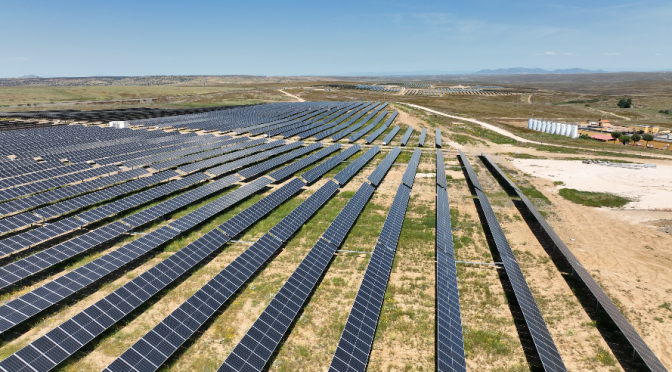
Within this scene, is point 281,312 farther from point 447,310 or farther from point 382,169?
point 382,169

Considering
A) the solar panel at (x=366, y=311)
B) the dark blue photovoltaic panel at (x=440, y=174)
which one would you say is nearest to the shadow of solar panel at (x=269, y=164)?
the dark blue photovoltaic panel at (x=440, y=174)

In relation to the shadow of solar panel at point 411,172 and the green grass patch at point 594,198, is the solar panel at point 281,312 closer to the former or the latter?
the shadow of solar panel at point 411,172

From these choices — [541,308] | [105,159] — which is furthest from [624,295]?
[105,159]

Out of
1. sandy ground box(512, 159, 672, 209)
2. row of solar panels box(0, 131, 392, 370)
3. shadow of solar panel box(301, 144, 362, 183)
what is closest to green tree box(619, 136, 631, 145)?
sandy ground box(512, 159, 672, 209)

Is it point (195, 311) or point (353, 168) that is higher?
point (353, 168)

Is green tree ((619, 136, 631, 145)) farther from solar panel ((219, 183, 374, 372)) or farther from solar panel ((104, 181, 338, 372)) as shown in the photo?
solar panel ((104, 181, 338, 372))

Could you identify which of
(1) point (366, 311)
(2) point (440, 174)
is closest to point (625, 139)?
(2) point (440, 174)
